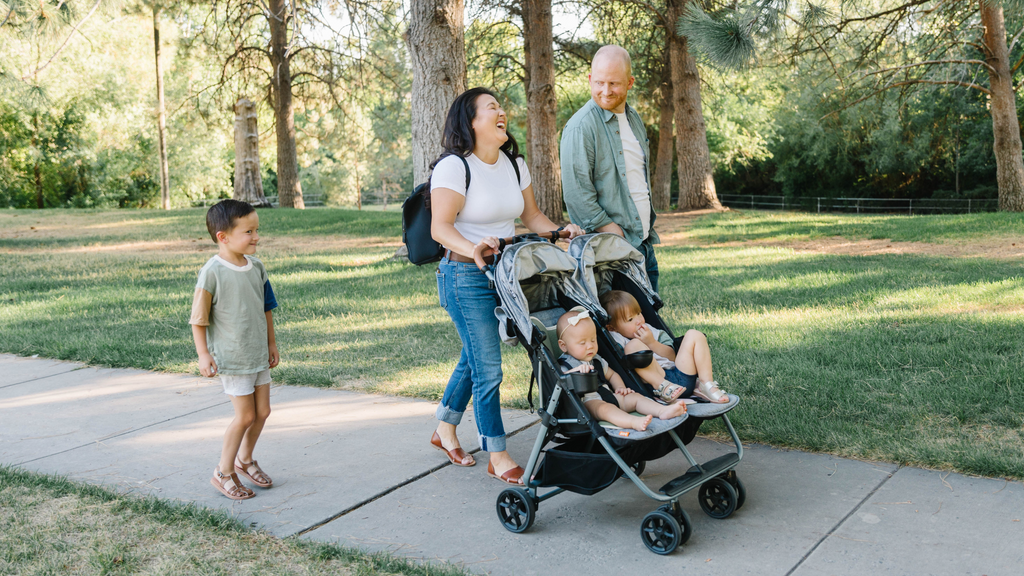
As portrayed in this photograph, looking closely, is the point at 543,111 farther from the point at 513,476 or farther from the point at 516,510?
the point at 516,510

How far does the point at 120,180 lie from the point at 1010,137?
39773 millimetres

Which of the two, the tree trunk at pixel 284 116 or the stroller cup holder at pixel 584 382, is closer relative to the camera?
the stroller cup holder at pixel 584 382

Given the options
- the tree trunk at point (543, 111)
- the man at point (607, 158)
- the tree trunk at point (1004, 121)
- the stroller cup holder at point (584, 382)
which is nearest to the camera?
the stroller cup holder at point (584, 382)

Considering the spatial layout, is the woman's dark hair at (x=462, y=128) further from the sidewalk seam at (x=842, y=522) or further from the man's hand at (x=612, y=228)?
the sidewalk seam at (x=842, y=522)

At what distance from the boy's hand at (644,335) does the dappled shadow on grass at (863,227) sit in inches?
400

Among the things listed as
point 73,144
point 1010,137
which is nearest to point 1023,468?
point 1010,137

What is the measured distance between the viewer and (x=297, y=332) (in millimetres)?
7688

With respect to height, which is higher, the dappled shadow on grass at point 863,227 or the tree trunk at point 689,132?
the tree trunk at point 689,132

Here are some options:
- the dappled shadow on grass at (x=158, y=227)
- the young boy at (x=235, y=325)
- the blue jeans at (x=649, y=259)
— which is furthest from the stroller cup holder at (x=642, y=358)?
the dappled shadow on grass at (x=158, y=227)

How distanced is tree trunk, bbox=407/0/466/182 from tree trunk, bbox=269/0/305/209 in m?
12.3

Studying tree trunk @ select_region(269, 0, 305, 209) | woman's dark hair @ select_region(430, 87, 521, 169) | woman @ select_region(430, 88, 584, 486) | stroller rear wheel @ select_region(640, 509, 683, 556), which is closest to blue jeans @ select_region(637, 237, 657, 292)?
woman @ select_region(430, 88, 584, 486)

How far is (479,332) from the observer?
155 inches

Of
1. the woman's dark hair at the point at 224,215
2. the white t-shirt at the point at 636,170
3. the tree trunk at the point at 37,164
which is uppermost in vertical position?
the tree trunk at the point at 37,164

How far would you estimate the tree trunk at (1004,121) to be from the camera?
16719 millimetres
